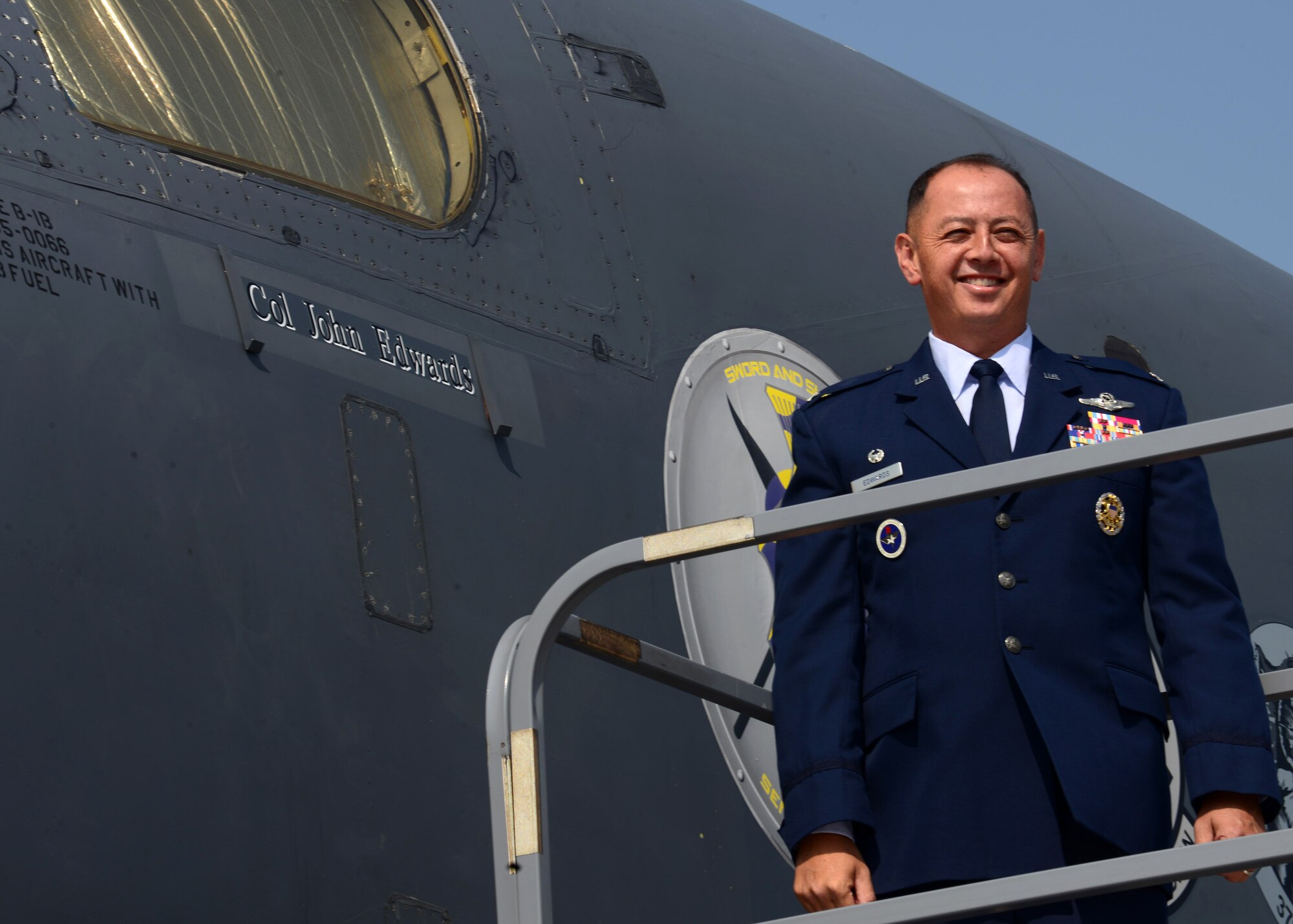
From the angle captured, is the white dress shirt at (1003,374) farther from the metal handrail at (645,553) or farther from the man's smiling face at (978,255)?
the metal handrail at (645,553)

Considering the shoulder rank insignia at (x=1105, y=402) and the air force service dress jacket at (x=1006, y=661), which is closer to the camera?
the air force service dress jacket at (x=1006, y=661)

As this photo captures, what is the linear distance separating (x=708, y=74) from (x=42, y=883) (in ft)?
11.4

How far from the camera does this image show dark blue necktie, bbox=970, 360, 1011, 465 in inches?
111

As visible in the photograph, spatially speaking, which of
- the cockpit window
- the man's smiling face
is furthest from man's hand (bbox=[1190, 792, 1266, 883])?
the cockpit window

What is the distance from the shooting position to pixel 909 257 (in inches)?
118

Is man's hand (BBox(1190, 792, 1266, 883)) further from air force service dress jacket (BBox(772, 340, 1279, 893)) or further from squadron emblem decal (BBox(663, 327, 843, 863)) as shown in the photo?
squadron emblem decal (BBox(663, 327, 843, 863))

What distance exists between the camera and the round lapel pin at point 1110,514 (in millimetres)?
2742

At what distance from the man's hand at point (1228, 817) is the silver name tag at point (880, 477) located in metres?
0.72

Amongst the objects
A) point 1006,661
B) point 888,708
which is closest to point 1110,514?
point 1006,661

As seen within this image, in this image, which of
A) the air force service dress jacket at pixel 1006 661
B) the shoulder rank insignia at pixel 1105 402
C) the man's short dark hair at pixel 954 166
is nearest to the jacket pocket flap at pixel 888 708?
the air force service dress jacket at pixel 1006 661

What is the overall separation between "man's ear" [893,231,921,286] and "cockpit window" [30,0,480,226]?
1.50 metres

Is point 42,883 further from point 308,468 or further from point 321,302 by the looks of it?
point 321,302

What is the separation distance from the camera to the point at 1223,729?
2.56m

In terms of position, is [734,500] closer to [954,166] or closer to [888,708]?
[954,166]
